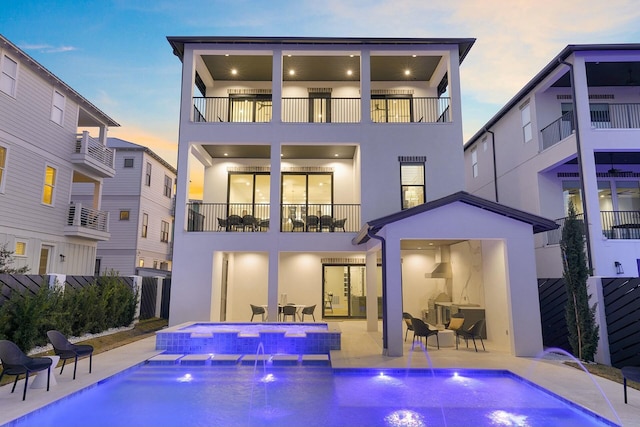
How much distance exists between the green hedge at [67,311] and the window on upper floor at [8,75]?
729 cm

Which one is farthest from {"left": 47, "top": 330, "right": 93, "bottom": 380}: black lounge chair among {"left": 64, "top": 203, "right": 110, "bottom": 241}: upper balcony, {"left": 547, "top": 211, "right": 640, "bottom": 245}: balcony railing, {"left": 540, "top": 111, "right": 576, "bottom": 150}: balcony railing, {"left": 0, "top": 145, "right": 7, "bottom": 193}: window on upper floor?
{"left": 540, "top": 111, "right": 576, "bottom": 150}: balcony railing

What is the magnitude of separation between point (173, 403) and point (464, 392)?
4674 mm

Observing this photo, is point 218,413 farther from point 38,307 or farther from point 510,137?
point 510,137

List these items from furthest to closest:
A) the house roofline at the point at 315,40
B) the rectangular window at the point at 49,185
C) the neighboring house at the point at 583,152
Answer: the rectangular window at the point at 49,185
the house roofline at the point at 315,40
the neighboring house at the point at 583,152

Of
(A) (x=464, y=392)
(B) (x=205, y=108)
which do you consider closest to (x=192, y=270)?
(B) (x=205, y=108)

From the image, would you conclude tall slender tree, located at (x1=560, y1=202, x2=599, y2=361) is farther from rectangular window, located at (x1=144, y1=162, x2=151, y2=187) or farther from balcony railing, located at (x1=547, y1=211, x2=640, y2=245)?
rectangular window, located at (x1=144, y1=162, x2=151, y2=187)

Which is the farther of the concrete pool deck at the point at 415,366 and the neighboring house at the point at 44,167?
the neighboring house at the point at 44,167

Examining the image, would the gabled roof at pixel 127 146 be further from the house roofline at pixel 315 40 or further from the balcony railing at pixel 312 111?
the house roofline at pixel 315 40

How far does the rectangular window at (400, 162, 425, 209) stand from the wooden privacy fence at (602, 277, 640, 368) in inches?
252

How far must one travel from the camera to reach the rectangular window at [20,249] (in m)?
13.9

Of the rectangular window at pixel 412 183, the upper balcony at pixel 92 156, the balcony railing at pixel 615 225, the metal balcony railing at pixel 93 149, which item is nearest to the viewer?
the rectangular window at pixel 412 183

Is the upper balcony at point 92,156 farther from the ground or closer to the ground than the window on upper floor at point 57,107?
closer to the ground

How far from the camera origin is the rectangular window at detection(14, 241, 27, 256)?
13905 mm

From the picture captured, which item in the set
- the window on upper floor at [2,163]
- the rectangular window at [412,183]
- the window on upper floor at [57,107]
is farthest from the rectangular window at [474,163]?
the window on upper floor at [2,163]
